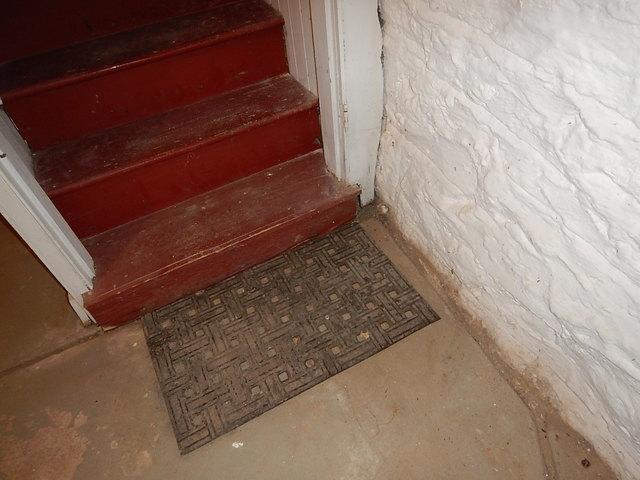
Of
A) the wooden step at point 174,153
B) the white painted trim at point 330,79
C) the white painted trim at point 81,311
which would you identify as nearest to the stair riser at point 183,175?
the wooden step at point 174,153

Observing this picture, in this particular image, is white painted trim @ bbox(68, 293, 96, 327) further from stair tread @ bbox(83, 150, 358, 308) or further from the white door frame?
stair tread @ bbox(83, 150, 358, 308)

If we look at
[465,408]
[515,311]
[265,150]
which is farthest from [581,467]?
[265,150]

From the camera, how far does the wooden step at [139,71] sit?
1.71 meters

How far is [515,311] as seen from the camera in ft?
5.05

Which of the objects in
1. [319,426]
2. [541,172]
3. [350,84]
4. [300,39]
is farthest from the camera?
[300,39]

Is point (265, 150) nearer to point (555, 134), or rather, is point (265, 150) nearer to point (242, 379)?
point (242, 379)

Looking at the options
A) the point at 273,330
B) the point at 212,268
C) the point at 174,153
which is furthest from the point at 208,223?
the point at 273,330

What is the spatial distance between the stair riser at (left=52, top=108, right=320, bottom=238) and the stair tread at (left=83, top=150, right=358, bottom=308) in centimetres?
5

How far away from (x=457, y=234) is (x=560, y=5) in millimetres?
903

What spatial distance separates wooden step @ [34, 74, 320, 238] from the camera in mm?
1740

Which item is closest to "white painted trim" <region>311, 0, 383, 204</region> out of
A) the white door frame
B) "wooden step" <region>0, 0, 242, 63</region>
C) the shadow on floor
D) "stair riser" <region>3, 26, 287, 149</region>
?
"stair riser" <region>3, 26, 287, 149</region>

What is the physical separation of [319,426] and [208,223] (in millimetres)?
1003

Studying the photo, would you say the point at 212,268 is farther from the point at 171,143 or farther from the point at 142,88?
the point at 142,88

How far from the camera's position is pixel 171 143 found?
1.81 m
